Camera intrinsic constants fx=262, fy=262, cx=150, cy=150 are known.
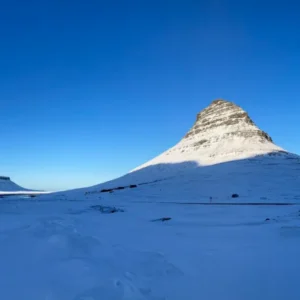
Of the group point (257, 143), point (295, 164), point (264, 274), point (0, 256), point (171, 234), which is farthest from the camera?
point (257, 143)

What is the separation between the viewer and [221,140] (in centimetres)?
7394

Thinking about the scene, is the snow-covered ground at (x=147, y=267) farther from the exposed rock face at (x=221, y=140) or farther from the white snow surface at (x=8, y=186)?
the white snow surface at (x=8, y=186)

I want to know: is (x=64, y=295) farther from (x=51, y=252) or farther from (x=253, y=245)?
(x=253, y=245)

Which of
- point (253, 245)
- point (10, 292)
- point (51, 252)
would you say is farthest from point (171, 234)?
point (10, 292)

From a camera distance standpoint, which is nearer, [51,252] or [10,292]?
[10,292]

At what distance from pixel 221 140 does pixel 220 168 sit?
80.8 feet

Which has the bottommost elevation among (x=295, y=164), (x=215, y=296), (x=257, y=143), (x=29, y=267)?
(x=215, y=296)

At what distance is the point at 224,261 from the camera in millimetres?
5008

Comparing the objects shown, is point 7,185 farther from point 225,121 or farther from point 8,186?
point 225,121

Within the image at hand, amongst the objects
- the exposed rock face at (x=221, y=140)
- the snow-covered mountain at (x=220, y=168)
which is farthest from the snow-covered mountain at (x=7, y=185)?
the snow-covered mountain at (x=220, y=168)

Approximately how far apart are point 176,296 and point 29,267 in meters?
2.51

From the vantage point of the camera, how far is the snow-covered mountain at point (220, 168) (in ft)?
103

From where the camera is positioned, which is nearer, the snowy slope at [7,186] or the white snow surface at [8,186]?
the white snow surface at [8,186]

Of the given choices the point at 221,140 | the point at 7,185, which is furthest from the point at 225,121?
the point at 7,185
